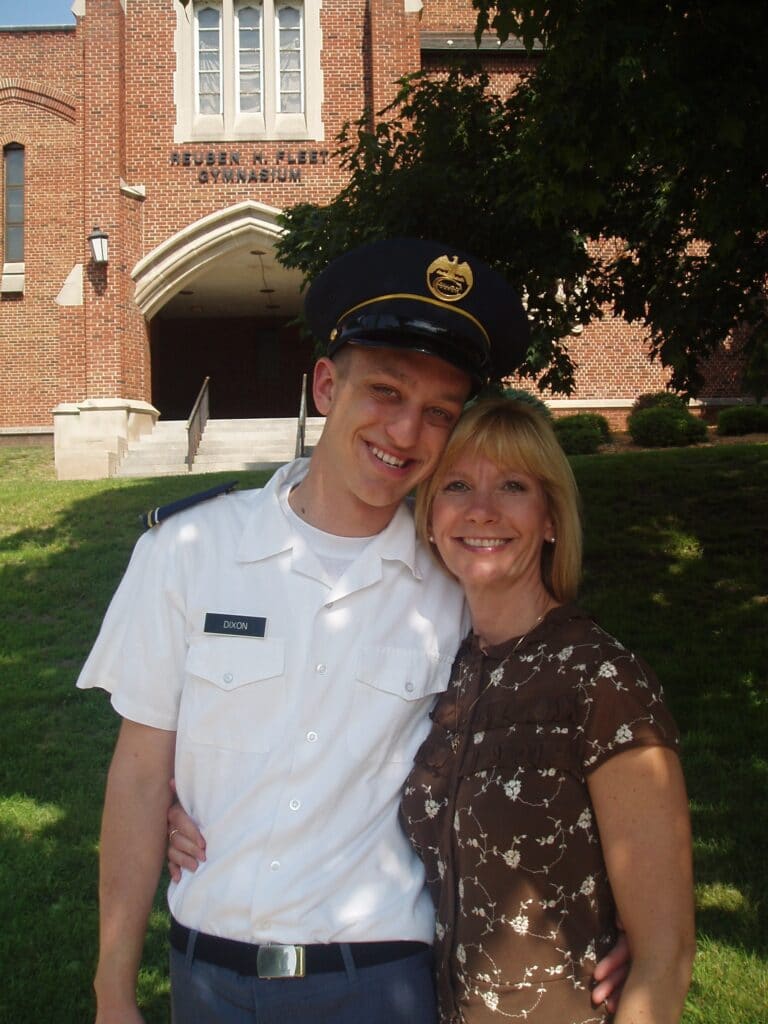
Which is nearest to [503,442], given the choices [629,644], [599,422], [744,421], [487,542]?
[487,542]

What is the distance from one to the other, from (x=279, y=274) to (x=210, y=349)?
162 inches

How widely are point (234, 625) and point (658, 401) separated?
16825 mm

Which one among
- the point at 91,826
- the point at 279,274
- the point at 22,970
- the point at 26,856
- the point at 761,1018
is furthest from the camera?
the point at 279,274

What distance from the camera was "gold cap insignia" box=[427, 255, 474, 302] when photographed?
2132 mm

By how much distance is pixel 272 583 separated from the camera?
1989 mm

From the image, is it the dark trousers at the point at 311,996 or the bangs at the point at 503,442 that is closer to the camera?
the dark trousers at the point at 311,996

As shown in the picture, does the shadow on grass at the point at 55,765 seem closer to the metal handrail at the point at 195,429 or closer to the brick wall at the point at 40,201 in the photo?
the metal handrail at the point at 195,429

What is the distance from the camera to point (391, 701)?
1955 mm

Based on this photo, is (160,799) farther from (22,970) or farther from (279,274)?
(279,274)

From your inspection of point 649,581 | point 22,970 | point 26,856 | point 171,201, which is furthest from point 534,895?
point 171,201

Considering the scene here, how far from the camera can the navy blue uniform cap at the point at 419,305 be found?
2.06 metres

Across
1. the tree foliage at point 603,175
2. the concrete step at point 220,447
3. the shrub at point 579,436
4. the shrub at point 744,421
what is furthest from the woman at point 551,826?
the shrub at point 744,421

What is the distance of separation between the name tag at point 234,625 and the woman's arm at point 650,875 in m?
0.71

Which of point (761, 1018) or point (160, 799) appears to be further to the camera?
point (761, 1018)
